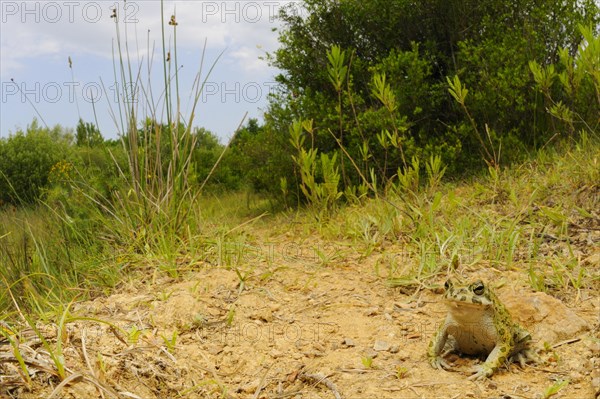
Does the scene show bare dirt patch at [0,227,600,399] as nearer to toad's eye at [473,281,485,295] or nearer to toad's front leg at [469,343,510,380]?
toad's front leg at [469,343,510,380]

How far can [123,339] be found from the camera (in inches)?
130

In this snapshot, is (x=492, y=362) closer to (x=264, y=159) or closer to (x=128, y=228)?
(x=128, y=228)

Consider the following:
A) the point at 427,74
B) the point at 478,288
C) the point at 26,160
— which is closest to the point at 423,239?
the point at 478,288

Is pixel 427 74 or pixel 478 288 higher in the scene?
pixel 427 74

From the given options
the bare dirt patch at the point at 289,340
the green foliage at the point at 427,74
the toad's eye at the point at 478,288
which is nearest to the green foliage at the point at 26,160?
the green foliage at the point at 427,74

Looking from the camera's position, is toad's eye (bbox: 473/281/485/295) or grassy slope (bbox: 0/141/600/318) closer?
toad's eye (bbox: 473/281/485/295)

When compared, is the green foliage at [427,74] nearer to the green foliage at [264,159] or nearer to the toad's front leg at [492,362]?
the green foliage at [264,159]

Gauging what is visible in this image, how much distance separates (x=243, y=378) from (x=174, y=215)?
7.00ft

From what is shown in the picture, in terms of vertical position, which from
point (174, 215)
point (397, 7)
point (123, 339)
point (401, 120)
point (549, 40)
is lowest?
point (123, 339)

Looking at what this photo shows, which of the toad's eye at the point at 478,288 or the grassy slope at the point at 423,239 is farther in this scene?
the grassy slope at the point at 423,239

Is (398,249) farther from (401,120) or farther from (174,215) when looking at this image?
(401,120)

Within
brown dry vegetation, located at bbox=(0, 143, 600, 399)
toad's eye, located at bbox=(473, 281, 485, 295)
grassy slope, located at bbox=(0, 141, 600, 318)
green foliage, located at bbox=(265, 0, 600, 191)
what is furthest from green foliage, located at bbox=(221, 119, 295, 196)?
toad's eye, located at bbox=(473, 281, 485, 295)

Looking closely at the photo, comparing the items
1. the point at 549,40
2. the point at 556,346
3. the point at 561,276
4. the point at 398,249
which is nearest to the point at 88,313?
the point at 398,249

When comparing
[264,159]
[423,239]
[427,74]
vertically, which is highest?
[427,74]
